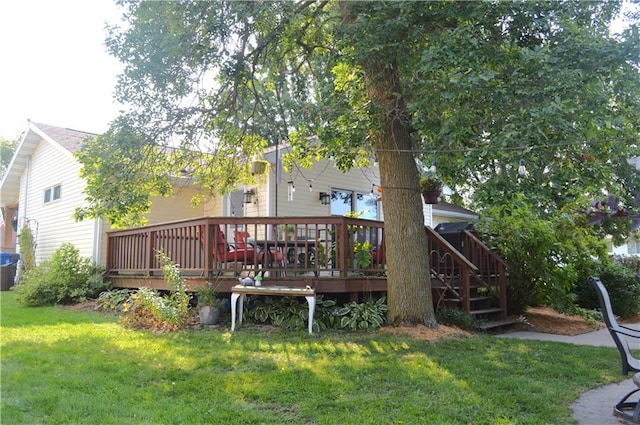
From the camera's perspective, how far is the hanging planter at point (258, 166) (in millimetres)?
10938

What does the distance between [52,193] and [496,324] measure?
13016mm

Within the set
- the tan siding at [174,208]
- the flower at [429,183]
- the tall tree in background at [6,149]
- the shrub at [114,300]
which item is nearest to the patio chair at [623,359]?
the flower at [429,183]

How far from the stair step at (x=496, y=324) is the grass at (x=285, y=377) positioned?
107cm

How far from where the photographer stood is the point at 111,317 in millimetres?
8047

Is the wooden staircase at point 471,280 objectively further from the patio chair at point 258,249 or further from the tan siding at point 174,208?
the tan siding at point 174,208

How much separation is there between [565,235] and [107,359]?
796cm

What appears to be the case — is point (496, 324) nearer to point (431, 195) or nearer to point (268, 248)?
point (431, 195)

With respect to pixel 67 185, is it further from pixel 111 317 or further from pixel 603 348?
pixel 603 348

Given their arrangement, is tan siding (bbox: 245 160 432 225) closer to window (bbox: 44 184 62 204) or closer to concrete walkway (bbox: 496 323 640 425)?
window (bbox: 44 184 62 204)

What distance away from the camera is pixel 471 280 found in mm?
8852

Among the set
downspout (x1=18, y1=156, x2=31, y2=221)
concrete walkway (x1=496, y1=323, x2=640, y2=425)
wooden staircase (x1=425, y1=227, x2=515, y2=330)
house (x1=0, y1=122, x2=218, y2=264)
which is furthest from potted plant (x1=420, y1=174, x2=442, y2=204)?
downspout (x1=18, y1=156, x2=31, y2=221)

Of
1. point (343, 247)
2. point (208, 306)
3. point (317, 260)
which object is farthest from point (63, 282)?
point (343, 247)

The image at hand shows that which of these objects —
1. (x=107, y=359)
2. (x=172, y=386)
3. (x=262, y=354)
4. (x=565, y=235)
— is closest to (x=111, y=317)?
(x=107, y=359)

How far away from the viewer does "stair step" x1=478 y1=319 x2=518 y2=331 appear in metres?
7.65
